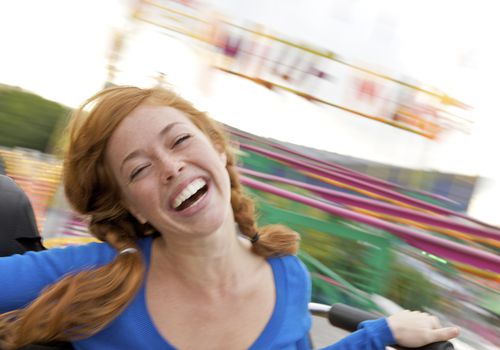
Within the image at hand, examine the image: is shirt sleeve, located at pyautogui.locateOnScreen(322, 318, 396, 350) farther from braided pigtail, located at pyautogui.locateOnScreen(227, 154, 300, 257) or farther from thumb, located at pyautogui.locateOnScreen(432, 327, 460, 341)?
braided pigtail, located at pyautogui.locateOnScreen(227, 154, 300, 257)

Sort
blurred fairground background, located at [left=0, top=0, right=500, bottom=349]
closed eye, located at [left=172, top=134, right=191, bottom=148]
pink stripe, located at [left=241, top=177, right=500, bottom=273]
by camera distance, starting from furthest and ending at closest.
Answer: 1. blurred fairground background, located at [left=0, top=0, right=500, bottom=349]
2. pink stripe, located at [left=241, top=177, right=500, bottom=273]
3. closed eye, located at [left=172, top=134, right=191, bottom=148]

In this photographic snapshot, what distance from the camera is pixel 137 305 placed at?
0.89 m

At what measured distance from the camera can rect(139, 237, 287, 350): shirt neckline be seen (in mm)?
877

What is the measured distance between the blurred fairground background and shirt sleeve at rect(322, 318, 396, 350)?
1.72m

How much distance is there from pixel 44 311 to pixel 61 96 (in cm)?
331

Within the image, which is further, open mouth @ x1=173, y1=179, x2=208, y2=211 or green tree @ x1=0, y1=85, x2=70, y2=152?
green tree @ x1=0, y1=85, x2=70, y2=152

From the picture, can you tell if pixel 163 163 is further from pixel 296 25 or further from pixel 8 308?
pixel 296 25

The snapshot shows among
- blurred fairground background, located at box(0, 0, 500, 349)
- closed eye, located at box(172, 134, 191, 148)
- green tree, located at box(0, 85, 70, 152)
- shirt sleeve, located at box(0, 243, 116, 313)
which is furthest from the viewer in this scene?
green tree, located at box(0, 85, 70, 152)

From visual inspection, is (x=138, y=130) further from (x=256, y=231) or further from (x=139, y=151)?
(x=256, y=231)

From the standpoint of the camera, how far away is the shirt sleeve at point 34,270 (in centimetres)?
78

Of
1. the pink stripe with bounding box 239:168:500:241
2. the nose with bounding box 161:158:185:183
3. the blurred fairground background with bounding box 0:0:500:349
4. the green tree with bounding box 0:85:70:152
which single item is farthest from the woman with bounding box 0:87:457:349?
the green tree with bounding box 0:85:70:152

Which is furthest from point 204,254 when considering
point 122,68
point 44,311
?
point 122,68

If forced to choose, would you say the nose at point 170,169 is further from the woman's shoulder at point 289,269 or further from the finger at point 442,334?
the finger at point 442,334

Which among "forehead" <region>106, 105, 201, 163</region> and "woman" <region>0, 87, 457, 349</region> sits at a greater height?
"forehead" <region>106, 105, 201, 163</region>
